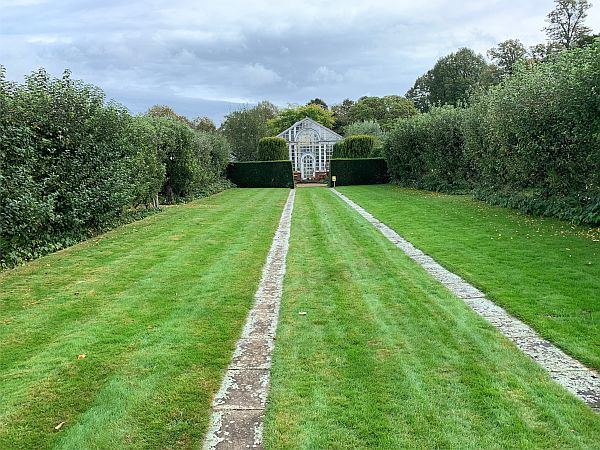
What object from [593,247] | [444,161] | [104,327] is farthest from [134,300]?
[444,161]

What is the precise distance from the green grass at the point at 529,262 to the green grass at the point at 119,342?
2.69 meters

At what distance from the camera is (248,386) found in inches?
123

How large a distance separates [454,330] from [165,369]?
2.37 metres

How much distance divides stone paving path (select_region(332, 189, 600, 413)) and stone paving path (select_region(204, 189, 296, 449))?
195cm

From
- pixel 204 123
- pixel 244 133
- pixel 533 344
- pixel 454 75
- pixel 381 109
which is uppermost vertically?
pixel 454 75

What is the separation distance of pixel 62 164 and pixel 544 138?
1013 cm

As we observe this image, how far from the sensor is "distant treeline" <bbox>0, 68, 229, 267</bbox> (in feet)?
22.8

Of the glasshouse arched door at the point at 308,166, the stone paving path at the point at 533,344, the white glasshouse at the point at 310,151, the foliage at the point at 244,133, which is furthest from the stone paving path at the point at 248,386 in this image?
the white glasshouse at the point at 310,151

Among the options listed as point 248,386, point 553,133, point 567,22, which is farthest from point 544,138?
point 567,22

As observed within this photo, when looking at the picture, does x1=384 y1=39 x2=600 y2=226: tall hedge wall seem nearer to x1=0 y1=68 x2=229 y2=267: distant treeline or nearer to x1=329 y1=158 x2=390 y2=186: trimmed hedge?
x1=0 y1=68 x2=229 y2=267: distant treeline

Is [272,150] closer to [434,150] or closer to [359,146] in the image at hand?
[359,146]

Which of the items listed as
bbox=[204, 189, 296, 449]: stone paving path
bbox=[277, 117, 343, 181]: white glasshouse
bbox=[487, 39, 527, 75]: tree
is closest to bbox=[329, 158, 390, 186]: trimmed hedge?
bbox=[277, 117, 343, 181]: white glasshouse

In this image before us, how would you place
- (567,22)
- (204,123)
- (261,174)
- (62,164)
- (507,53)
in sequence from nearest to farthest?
(62,164)
(261,174)
(567,22)
(507,53)
(204,123)

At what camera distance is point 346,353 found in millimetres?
3590
